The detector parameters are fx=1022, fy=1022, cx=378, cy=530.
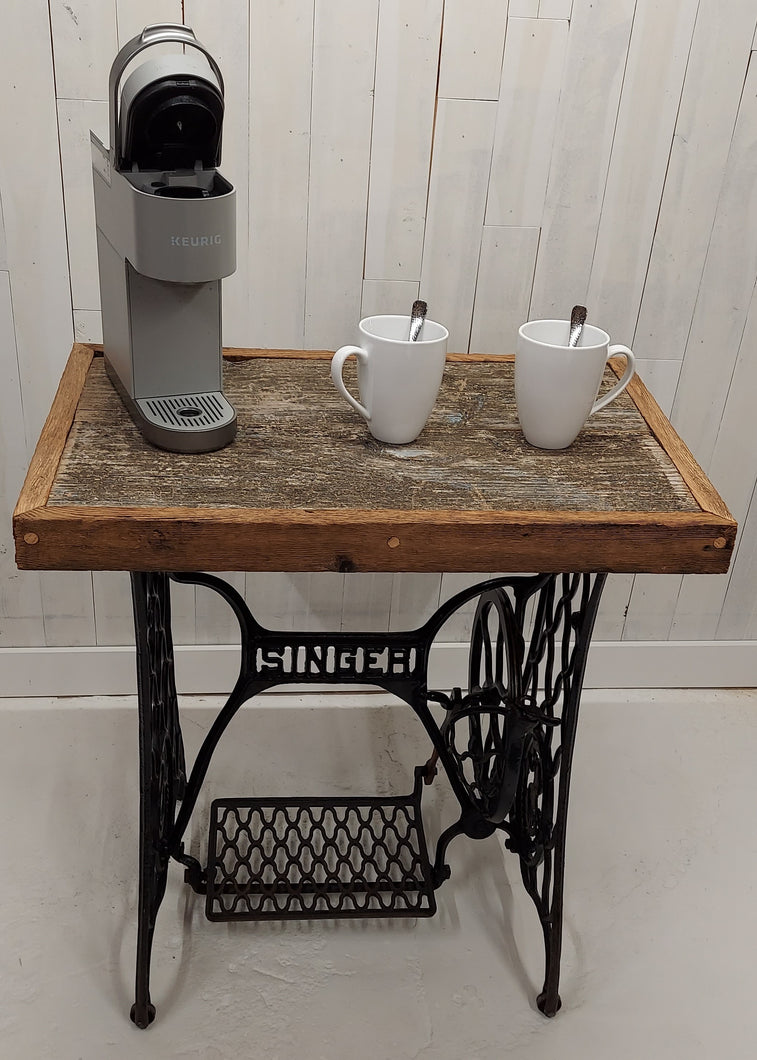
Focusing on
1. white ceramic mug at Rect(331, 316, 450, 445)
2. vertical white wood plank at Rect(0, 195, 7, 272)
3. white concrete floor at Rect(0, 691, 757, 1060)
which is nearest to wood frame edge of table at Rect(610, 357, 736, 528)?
white ceramic mug at Rect(331, 316, 450, 445)

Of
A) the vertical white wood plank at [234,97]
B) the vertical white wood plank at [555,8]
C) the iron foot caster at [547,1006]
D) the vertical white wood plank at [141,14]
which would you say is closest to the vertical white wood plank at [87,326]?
the vertical white wood plank at [234,97]

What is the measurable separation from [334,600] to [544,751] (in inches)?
25.4

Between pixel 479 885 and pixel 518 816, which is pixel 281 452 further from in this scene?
pixel 479 885

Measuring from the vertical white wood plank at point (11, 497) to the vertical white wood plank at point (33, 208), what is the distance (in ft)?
0.05

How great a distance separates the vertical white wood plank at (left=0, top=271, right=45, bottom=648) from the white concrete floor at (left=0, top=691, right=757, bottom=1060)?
0.15 meters

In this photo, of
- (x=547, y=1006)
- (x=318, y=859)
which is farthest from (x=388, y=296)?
(x=547, y=1006)

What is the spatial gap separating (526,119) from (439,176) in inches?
6.3

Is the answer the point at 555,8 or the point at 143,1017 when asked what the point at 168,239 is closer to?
the point at 555,8

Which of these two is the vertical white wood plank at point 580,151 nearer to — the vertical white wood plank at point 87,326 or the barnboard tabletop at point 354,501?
the barnboard tabletop at point 354,501

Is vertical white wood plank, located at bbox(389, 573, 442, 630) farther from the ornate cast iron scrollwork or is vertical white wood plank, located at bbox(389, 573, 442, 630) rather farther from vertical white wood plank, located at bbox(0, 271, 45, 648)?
vertical white wood plank, located at bbox(0, 271, 45, 648)

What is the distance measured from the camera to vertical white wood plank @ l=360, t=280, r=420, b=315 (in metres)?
1.74

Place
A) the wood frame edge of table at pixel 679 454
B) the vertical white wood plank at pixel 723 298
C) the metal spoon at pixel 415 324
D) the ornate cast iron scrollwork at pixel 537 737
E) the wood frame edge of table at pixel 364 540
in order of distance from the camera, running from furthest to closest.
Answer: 1. the vertical white wood plank at pixel 723 298
2. the ornate cast iron scrollwork at pixel 537 737
3. the metal spoon at pixel 415 324
4. the wood frame edge of table at pixel 679 454
5. the wood frame edge of table at pixel 364 540

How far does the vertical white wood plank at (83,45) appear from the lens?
1487 mm

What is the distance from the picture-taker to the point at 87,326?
172cm
